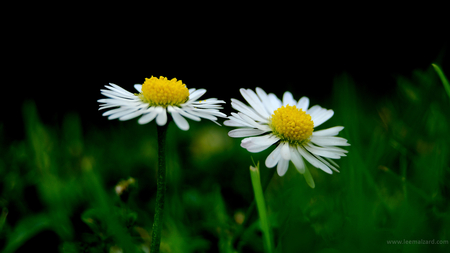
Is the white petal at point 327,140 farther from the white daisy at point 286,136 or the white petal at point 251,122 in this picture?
the white petal at point 251,122

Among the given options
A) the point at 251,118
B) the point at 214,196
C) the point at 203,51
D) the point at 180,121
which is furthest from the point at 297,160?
the point at 203,51

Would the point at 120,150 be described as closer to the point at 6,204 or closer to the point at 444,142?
the point at 6,204

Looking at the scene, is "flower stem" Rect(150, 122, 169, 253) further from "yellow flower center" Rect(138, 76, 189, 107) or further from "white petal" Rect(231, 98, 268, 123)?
"white petal" Rect(231, 98, 268, 123)

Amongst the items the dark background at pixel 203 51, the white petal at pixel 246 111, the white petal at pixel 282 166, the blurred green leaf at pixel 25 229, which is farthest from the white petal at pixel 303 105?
the dark background at pixel 203 51

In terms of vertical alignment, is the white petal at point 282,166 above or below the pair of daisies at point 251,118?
below

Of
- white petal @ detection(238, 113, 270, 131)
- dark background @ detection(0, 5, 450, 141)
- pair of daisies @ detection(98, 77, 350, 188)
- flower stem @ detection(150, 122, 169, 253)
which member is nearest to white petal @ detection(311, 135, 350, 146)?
pair of daisies @ detection(98, 77, 350, 188)

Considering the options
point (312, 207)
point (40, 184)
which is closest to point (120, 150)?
point (40, 184)
